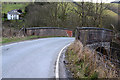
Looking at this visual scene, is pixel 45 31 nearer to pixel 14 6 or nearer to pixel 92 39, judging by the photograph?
pixel 92 39

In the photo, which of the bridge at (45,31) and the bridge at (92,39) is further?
the bridge at (45,31)

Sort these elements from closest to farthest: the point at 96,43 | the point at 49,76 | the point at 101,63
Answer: the point at 49,76 → the point at 101,63 → the point at 96,43

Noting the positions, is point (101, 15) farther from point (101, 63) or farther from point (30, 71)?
point (30, 71)

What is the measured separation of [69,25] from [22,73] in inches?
1064

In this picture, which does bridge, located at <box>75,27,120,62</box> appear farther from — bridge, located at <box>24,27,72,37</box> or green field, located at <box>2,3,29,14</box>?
green field, located at <box>2,3,29,14</box>

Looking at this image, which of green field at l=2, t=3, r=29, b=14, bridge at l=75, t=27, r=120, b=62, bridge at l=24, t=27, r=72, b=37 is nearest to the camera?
bridge at l=75, t=27, r=120, b=62

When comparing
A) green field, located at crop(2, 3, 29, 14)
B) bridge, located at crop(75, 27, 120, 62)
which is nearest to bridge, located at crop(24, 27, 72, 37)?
bridge, located at crop(75, 27, 120, 62)

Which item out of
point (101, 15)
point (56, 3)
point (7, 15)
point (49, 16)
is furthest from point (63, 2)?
A: point (7, 15)

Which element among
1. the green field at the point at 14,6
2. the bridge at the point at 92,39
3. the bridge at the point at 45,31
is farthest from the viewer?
the green field at the point at 14,6

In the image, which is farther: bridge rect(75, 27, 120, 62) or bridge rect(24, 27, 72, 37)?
bridge rect(24, 27, 72, 37)

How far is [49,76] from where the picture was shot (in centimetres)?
558

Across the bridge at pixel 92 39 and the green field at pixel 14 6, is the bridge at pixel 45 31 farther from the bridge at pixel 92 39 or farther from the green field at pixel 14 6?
the green field at pixel 14 6

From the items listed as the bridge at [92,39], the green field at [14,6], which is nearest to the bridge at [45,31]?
the bridge at [92,39]

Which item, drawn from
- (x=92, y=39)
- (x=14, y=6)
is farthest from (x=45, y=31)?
(x=14, y=6)
